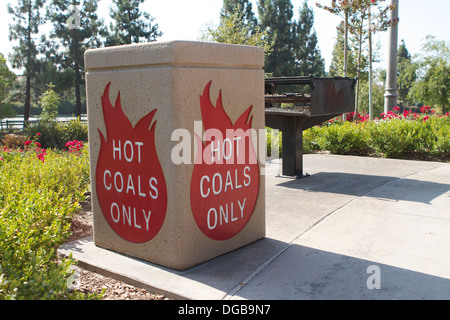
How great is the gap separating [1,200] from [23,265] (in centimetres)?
147

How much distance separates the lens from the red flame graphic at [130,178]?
3.54 meters

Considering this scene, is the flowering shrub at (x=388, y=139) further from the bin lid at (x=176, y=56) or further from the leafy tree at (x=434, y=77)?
the leafy tree at (x=434, y=77)

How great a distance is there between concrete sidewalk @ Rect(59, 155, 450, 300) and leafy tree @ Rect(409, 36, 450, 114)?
49.8 ft

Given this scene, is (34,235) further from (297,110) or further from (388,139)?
(388,139)

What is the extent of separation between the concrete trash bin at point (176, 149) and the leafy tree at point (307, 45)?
47.4 m

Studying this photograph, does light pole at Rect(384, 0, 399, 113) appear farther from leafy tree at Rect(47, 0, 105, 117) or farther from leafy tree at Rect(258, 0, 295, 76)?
leafy tree at Rect(258, 0, 295, 76)

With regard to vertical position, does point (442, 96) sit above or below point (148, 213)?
above

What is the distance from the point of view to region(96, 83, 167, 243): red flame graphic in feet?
11.6

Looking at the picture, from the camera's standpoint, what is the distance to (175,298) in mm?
3059

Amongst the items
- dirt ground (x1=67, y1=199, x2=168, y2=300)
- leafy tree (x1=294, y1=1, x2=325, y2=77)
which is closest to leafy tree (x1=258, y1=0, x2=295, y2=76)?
leafy tree (x1=294, y1=1, x2=325, y2=77)

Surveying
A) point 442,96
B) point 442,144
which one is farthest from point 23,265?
point 442,96

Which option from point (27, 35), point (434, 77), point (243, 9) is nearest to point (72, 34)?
point (27, 35)

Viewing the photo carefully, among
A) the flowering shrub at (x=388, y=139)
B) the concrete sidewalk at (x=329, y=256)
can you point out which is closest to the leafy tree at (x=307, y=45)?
the flowering shrub at (x=388, y=139)
